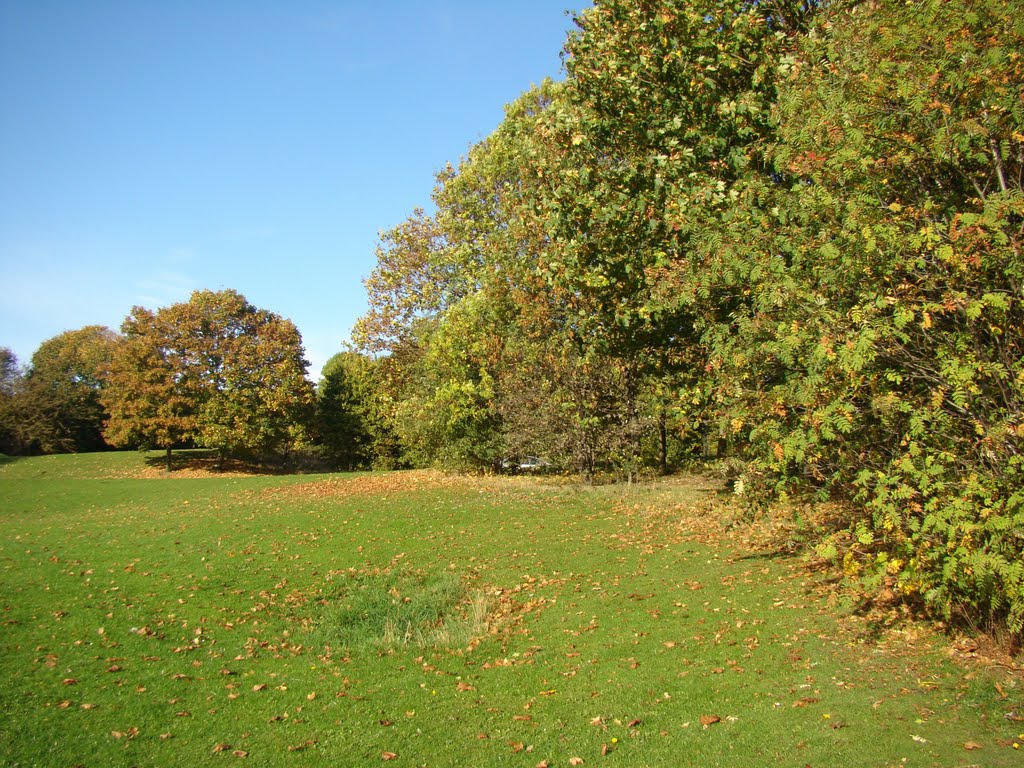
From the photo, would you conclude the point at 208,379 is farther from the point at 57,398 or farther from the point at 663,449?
the point at 663,449

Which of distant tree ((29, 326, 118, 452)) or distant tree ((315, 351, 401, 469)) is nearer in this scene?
distant tree ((315, 351, 401, 469))

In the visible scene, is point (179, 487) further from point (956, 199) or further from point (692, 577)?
point (956, 199)

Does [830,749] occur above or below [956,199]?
below

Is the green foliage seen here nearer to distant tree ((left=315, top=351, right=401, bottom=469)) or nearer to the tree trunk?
distant tree ((left=315, top=351, right=401, bottom=469))

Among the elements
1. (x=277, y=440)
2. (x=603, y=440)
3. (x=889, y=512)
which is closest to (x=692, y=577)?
(x=889, y=512)

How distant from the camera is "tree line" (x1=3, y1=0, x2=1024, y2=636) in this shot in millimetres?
5836

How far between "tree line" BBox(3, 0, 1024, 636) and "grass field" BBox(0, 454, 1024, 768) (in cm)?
121

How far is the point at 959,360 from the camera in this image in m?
5.85

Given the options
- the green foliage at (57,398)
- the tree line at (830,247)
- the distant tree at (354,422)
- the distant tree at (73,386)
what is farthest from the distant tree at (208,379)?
the tree line at (830,247)

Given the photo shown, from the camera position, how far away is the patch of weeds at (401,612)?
9523mm

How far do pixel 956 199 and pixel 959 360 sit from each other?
1.74 m

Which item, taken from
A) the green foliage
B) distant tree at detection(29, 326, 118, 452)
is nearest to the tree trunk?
the green foliage

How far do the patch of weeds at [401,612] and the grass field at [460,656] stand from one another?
43 millimetres

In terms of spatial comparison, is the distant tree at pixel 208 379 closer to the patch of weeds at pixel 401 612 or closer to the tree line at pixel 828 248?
the tree line at pixel 828 248
